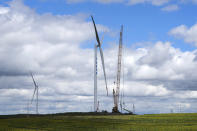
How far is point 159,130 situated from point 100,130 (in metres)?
24.7

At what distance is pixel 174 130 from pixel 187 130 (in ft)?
16.5

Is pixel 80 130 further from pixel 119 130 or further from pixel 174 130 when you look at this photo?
pixel 174 130

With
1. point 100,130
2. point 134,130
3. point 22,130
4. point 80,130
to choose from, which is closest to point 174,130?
point 134,130

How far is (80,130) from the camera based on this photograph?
13975 cm

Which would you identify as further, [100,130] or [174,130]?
[100,130]

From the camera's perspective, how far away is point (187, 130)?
12756 centimetres

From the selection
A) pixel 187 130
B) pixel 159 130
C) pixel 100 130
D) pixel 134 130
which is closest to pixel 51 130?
pixel 100 130

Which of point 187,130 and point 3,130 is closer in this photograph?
point 187,130

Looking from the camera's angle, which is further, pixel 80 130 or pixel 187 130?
pixel 80 130

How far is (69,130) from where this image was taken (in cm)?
13875

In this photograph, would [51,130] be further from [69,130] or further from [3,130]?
[3,130]

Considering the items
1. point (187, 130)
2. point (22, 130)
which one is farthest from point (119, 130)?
point (22, 130)

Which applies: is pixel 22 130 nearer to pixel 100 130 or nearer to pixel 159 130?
pixel 100 130

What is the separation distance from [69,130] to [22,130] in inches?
794
